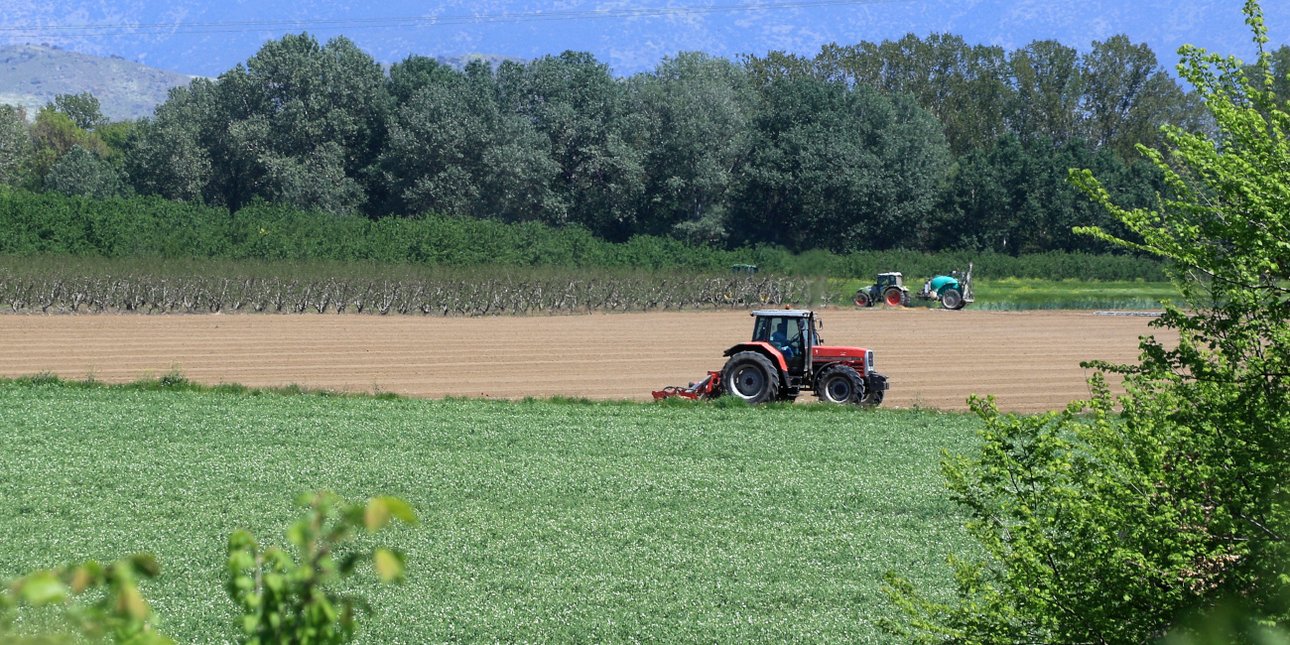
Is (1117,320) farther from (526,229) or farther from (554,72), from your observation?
(554,72)

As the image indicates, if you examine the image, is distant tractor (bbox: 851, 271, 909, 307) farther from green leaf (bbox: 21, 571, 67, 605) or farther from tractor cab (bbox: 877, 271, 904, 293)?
green leaf (bbox: 21, 571, 67, 605)

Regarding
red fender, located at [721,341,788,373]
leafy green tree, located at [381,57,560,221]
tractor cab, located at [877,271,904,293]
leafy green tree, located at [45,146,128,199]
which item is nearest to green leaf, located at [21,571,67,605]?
red fender, located at [721,341,788,373]

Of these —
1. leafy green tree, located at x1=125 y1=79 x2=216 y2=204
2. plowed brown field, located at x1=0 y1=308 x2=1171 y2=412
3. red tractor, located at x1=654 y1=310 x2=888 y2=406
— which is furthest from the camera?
leafy green tree, located at x1=125 y1=79 x2=216 y2=204

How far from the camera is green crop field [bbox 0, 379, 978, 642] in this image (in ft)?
32.2

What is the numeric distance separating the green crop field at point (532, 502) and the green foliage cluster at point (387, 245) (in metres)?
31.8

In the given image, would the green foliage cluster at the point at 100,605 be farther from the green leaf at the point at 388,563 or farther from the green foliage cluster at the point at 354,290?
the green foliage cluster at the point at 354,290

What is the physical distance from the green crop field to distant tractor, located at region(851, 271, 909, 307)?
31351 millimetres

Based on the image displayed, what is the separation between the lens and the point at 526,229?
6788 centimetres

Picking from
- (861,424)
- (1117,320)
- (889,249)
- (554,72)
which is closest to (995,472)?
(861,424)

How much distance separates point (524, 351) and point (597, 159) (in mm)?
49260

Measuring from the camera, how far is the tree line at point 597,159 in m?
78.4

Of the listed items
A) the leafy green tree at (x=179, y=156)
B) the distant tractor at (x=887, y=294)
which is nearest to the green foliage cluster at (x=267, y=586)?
the distant tractor at (x=887, y=294)

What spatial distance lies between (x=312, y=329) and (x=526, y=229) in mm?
29452

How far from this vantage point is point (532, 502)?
14094 millimetres
